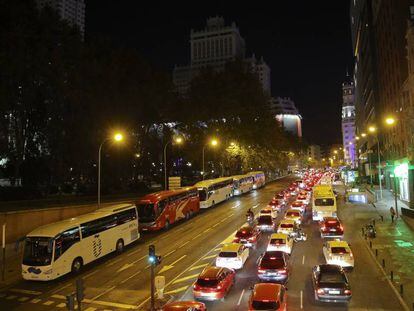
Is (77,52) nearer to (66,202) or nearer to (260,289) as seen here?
(66,202)

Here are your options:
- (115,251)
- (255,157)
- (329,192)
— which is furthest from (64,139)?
(255,157)

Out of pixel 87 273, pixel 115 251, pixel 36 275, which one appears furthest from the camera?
pixel 115 251

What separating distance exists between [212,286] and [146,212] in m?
18.9

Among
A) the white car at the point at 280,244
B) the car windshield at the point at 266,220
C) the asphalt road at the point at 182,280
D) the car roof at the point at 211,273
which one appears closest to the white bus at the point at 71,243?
the asphalt road at the point at 182,280

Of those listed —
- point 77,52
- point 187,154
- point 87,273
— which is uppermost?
point 77,52

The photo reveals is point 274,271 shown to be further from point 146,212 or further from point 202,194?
point 202,194

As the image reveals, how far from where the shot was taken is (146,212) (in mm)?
36188

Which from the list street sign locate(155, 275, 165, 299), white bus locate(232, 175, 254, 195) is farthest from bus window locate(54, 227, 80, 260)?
white bus locate(232, 175, 254, 195)

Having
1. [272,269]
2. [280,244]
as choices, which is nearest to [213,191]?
[280,244]

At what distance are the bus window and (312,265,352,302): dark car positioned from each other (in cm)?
1512

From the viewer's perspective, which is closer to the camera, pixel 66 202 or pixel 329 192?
pixel 66 202

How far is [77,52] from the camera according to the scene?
146 feet

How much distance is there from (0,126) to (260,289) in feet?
106

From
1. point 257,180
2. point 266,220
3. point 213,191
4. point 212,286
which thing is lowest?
point 212,286
